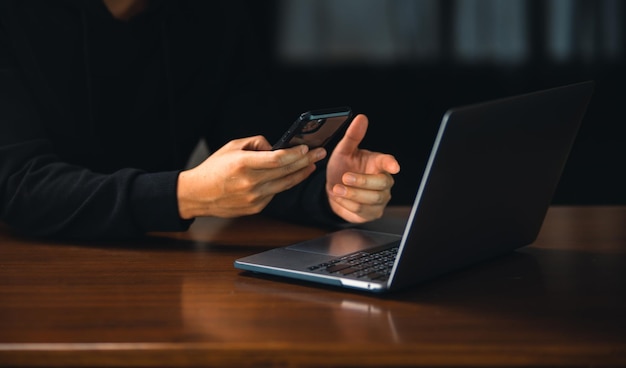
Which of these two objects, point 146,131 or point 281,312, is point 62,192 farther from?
point 281,312

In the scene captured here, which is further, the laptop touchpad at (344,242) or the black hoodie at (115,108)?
the black hoodie at (115,108)

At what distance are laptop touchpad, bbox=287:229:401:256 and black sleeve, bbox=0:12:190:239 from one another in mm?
215

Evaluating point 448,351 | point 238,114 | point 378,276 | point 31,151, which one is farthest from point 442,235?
point 238,114

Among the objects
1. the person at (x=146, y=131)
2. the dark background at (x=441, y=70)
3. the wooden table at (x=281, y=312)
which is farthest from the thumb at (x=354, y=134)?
the dark background at (x=441, y=70)

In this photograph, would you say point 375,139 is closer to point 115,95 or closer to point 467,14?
point 467,14

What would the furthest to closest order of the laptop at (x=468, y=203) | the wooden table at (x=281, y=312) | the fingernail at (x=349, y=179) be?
the fingernail at (x=349, y=179) < the laptop at (x=468, y=203) < the wooden table at (x=281, y=312)

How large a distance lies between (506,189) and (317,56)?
1.61 m

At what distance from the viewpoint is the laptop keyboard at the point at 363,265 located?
113 cm

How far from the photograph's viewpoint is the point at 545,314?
1.03m

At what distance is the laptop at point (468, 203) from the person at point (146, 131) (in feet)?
0.44

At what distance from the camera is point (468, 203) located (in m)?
1.11

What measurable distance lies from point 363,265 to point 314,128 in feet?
0.67

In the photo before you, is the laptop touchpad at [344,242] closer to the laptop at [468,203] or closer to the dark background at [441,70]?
the laptop at [468,203]

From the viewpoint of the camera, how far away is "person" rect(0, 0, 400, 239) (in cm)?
137
